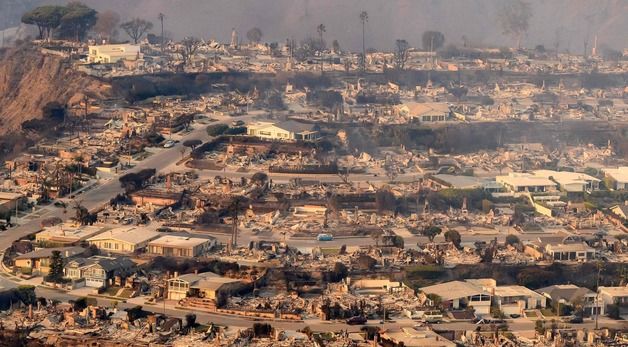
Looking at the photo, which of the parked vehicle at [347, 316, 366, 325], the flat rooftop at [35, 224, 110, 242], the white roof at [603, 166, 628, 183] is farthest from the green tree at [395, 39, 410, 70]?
the parked vehicle at [347, 316, 366, 325]

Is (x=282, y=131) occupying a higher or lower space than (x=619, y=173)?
higher

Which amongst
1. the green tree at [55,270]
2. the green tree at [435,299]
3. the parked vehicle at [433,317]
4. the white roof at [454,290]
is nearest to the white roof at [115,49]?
the green tree at [55,270]

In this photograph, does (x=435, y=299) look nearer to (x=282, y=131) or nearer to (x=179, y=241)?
(x=179, y=241)

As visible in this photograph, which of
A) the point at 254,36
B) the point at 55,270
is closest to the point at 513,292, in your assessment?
the point at 55,270

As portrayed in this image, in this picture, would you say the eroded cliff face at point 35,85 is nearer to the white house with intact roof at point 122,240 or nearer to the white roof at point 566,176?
the white house with intact roof at point 122,240

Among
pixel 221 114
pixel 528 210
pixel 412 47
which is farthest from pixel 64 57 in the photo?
pixel 528 210

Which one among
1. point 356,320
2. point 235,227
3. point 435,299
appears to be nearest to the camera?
point 356,320

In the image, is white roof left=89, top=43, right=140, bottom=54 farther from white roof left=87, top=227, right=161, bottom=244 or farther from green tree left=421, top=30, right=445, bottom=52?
white roof left=87, top=227, right=161, bottom=244
